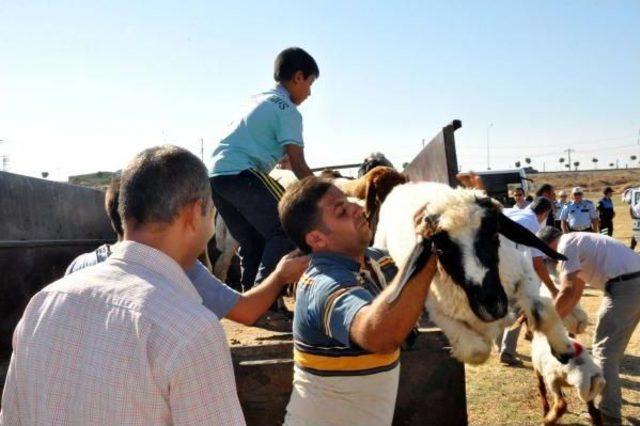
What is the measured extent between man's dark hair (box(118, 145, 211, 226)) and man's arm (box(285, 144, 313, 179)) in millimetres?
2723

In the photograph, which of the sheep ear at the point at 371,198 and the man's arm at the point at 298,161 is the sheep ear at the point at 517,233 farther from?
the sheep ear at the point at 371,198

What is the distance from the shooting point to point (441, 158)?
189 inches

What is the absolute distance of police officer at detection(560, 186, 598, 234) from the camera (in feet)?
55.4

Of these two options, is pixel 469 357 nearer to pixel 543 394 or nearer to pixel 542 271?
pixel 543 394

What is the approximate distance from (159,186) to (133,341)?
0.40 m

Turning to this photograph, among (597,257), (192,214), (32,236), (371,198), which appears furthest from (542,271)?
(192,214)

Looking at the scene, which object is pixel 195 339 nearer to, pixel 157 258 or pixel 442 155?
pixel 157 258

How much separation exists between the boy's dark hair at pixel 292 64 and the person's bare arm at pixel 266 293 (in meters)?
1.93

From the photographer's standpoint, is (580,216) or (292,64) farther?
(580,216)

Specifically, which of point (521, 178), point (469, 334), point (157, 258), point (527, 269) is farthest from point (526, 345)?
point (521, 178)

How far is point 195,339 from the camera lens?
1.34 metres

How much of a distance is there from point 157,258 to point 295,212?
1184 millimetres

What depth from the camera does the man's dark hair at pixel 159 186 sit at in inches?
60.9

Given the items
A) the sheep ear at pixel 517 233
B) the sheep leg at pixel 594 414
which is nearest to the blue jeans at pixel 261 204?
the sheep ear at pixel 517 233
